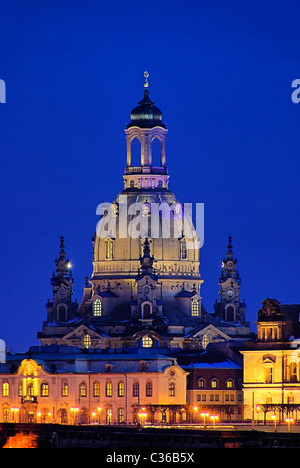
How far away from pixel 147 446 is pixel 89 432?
668cm

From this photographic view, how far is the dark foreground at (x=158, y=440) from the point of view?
191 metres

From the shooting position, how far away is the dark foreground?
19138 cm

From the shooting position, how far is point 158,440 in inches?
7687

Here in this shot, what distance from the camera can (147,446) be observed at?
193750 mm
